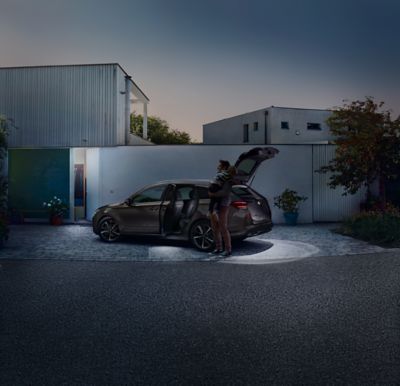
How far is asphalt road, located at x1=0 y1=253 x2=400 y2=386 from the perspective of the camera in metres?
3.19

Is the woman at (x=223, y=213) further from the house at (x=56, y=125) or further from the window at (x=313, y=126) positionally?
the window at (x=313, y=126)

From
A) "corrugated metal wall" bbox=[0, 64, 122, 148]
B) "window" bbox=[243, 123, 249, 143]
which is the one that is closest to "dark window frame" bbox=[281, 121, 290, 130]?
"window" bbox=[243, 123, 249, 143]

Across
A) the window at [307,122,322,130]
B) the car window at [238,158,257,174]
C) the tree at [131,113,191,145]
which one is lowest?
the car window at [238,158,257,174]

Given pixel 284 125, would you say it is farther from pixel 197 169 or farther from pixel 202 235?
pixel 202 235

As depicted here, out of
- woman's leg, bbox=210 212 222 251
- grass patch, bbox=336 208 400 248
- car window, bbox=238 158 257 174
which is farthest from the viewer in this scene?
grass patch, bbox=336 208 400 248

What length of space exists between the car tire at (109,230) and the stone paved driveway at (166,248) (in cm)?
23

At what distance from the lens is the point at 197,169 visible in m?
14.8

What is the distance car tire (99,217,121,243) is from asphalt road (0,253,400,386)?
319 cm

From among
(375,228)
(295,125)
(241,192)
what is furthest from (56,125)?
(295,125)

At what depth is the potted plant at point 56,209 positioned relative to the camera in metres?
15.0

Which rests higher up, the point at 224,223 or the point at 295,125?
the point at 295,125

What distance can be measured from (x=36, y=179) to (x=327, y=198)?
1114 cm

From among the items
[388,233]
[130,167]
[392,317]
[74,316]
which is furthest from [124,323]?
[130,167]

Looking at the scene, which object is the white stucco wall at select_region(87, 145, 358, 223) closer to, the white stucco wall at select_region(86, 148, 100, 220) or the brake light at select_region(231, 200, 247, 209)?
the white stucco wall at select_region(86, 148, 100, 220)
